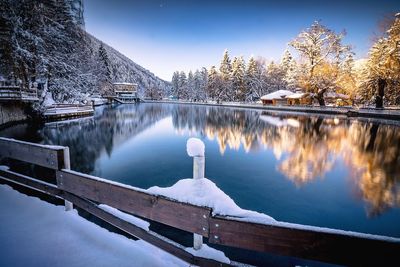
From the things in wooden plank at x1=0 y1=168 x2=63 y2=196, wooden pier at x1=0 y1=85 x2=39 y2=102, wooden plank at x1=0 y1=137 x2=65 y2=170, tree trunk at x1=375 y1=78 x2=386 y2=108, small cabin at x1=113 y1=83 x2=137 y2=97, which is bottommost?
wooden plank at x1=0 y1=168 x2=63 y2=196

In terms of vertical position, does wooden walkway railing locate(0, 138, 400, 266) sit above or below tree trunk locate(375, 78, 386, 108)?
below

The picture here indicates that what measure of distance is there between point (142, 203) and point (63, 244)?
1406 mm

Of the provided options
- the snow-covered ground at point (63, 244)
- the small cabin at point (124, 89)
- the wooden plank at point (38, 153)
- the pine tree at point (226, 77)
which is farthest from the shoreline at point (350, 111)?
the small cabin at point (124, 89)

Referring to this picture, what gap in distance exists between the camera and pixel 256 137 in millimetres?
18016

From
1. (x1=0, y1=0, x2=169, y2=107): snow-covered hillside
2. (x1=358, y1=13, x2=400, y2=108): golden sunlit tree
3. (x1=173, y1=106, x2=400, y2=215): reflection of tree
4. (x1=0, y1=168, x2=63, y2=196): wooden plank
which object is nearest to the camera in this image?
(x1=0, y1=168, x2=63, y2=196): wooden plank

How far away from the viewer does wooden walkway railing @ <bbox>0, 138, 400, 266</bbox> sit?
173 cm

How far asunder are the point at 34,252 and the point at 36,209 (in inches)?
53.0

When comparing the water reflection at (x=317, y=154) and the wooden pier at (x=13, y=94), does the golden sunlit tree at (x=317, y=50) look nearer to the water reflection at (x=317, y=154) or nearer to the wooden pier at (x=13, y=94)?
the water reflection at (x=317, y=154)

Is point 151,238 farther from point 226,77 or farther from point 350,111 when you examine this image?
point 226,77

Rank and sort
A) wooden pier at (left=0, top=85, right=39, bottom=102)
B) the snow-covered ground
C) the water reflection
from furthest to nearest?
1. wooden pier at (left=0, top=85, right=39, bottom=102)
2. the water reflection
3. the snow-covered ground

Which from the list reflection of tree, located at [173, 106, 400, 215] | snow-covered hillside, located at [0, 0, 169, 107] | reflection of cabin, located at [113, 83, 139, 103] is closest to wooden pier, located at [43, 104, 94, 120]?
snow-covered hillside, located at [0, 0, 169, 107]

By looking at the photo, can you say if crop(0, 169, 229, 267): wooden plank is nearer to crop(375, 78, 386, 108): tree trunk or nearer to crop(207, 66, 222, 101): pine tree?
crop(375, 78, 386, 108): tree trunk

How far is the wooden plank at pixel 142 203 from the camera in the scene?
2.39m

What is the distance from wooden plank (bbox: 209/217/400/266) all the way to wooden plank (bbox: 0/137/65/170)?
2.87 meters
